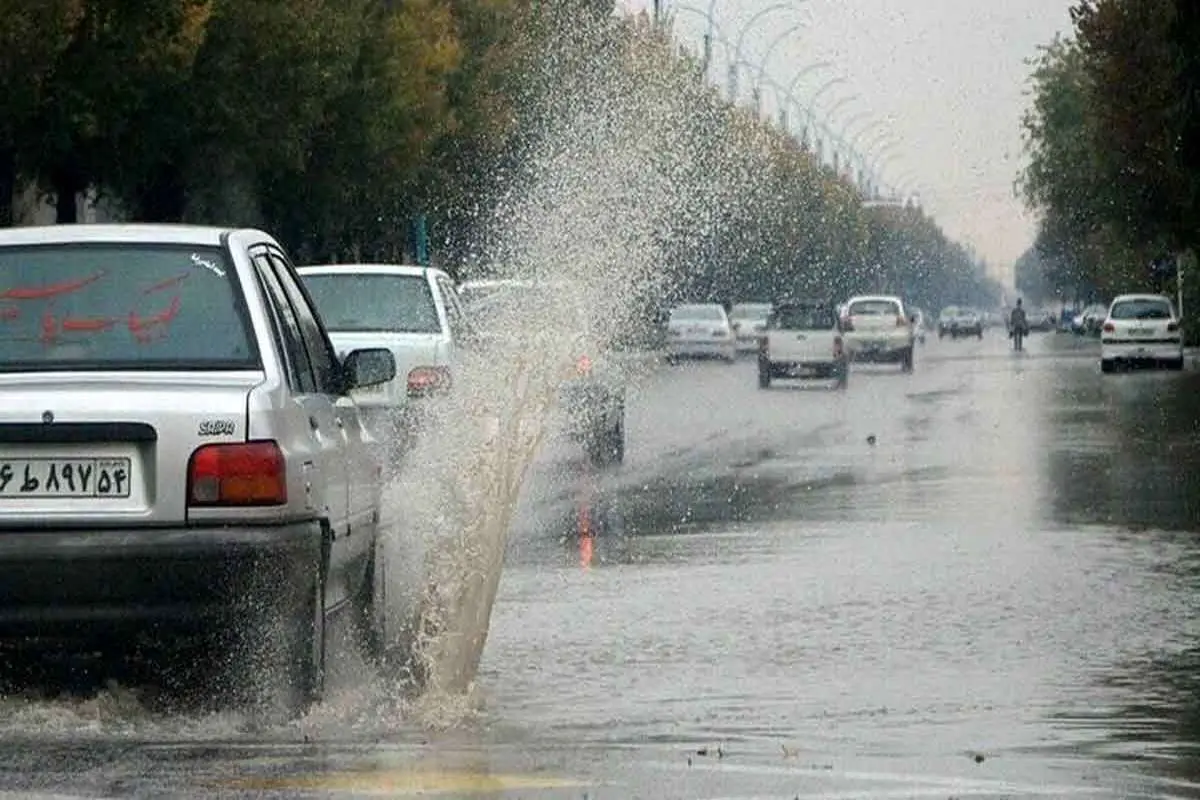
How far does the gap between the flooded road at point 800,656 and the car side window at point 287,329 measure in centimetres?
105

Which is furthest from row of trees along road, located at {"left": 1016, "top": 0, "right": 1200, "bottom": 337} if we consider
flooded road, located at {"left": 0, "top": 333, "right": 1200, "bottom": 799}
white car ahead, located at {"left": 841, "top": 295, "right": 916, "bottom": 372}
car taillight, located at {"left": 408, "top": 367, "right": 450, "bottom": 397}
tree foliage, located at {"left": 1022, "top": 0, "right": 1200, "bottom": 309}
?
car taillight, located at {"left": 408, "top": 367, "right": 450, "bottom": 397}

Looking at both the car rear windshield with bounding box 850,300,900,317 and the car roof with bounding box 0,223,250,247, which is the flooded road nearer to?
the car roof with bounding box 0,223,250,247

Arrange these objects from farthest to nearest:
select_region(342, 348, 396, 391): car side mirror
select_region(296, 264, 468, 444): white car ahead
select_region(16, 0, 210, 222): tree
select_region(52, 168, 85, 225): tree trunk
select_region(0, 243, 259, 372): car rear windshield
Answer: select_region(52, 168, 85, 225): tree trunk < select_region(16, 0, 210, 222): tree < select_region(296, 264, 468, 444): white car ahead < select_region(342, 348, 396, 391): car side mirror < select_region(0, 243, 259, 372): car rear windshield

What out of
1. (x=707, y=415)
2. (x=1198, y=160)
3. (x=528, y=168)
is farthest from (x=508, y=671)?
(x=528, y=168)

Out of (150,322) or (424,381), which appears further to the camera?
(424,381)

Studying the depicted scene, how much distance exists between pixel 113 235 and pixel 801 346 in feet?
145

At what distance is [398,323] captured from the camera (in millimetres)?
22312

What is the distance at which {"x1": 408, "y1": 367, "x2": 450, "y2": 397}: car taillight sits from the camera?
2145 cm

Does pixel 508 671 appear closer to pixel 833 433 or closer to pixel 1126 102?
pixel 833 433

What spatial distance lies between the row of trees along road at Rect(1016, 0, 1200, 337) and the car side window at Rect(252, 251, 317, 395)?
39.7m

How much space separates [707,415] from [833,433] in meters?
5.77

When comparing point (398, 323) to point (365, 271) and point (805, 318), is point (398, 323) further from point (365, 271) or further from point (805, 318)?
point (805, 318)

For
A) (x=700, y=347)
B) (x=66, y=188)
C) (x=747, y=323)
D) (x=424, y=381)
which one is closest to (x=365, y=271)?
(x=424, y=381)

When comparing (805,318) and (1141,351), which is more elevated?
(805,318)
